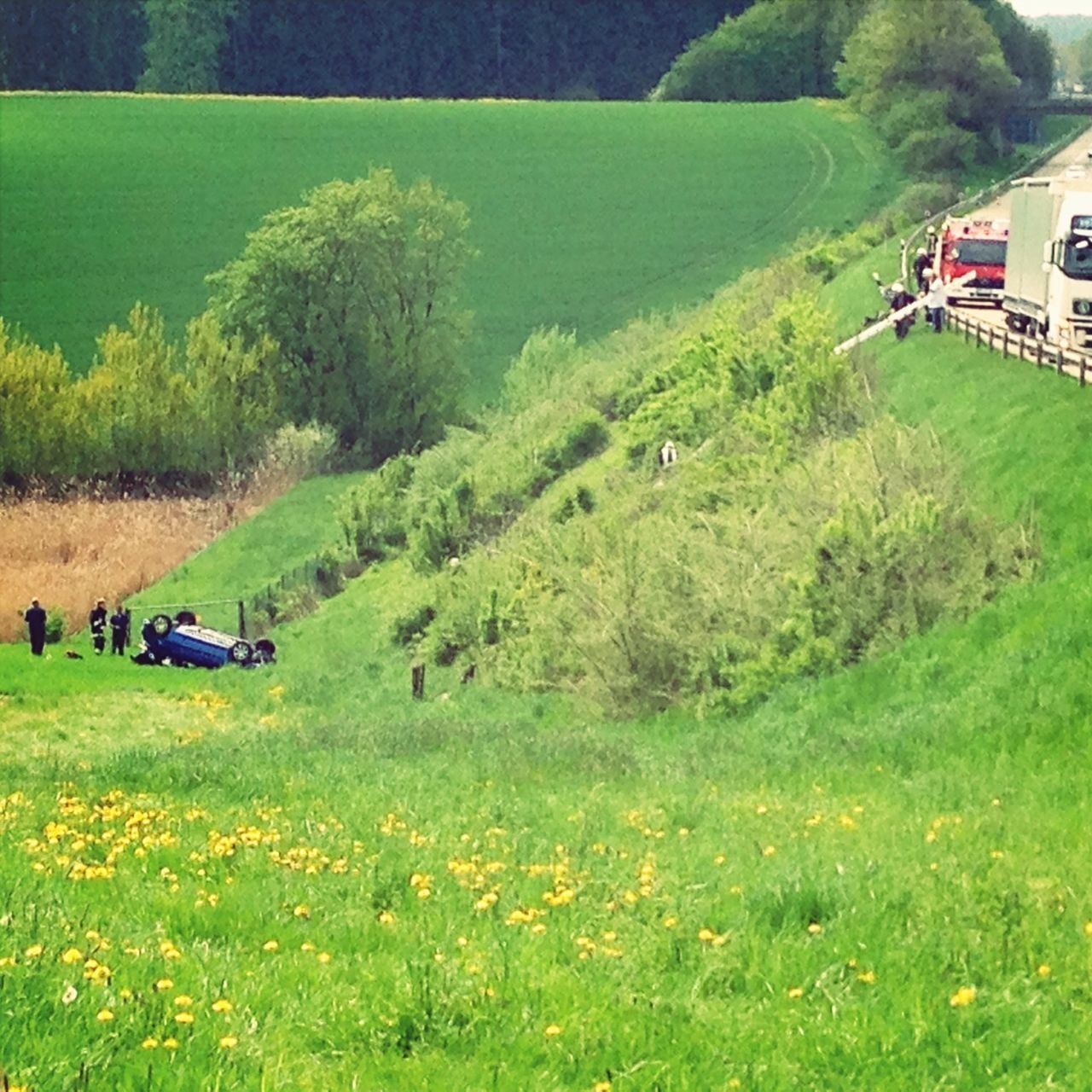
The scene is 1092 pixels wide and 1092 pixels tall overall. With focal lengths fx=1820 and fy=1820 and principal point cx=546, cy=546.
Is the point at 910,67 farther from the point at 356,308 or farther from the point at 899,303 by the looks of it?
the point at 899,303

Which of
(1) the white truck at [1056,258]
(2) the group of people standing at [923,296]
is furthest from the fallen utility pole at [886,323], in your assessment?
(1) the white truck at [1056,258]

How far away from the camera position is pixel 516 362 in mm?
68625

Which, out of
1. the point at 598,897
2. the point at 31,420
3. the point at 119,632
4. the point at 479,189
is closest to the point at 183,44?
the point at 479,189

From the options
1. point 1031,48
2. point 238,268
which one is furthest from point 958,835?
point 1031,48

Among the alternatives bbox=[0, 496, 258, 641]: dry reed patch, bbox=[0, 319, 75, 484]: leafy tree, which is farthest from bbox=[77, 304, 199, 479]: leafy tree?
bbox=[0, 496, 258, 641]: dry reed patch

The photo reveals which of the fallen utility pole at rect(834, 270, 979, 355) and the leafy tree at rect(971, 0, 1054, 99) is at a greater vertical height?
the leafy tree at rect(971, 0, 1054, 99)

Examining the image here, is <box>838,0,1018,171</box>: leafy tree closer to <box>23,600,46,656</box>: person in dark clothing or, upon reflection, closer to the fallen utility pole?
the fallen utility pole

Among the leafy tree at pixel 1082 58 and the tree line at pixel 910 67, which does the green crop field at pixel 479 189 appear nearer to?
the tree line at pixel 910 67

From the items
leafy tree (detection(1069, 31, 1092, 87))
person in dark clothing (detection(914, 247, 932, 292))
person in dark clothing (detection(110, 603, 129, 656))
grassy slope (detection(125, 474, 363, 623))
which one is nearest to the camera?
person in dark clothing (detection(110, 603, 129, 656))

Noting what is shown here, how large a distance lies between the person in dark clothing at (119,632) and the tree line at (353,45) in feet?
255

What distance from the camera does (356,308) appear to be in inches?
2584

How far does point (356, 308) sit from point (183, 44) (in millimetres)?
51903

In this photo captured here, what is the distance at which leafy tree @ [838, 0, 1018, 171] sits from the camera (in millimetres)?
81875

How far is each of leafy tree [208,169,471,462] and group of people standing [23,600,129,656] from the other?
26540 mm
